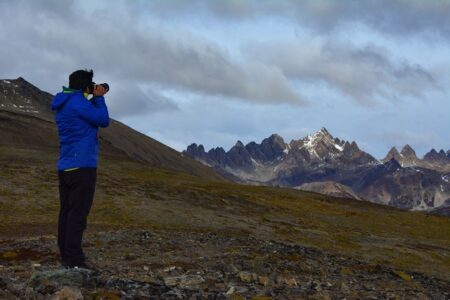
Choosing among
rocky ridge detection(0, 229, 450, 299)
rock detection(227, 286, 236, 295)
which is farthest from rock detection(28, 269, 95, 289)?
rock detection(227, 286, 236, 295)

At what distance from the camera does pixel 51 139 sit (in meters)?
152

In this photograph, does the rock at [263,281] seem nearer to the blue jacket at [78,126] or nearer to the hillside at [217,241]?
the hillside at [217,241]

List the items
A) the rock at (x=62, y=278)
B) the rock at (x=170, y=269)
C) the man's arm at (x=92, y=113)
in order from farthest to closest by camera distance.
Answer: the rock at (x=170, y=269)
the man's arm at (x=92, y=113)
the rock at (x=62, y=278)

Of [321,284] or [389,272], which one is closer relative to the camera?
[321,284]

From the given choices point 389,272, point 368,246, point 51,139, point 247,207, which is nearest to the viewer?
point 389,272

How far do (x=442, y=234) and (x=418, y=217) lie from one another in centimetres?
2144

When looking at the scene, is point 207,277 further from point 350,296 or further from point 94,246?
point 94,246

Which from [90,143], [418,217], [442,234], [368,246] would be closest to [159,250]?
Result: [90,143]

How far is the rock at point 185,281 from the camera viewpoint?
48.2 feet

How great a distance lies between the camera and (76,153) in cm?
1429

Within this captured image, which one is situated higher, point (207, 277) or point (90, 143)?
point (90, 143)

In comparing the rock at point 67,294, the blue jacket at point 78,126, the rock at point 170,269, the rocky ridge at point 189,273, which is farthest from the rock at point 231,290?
the blue jacket at point 78,126

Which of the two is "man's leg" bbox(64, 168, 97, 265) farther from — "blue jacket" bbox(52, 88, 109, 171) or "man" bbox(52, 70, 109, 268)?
"blue jacket" bbox(52, 88, 109, 171)

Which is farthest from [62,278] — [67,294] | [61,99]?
[61,99]
